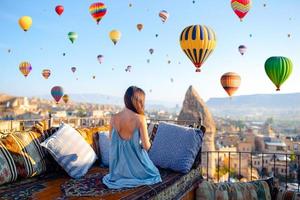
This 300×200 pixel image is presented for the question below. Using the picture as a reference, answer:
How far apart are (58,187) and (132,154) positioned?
0.62 m

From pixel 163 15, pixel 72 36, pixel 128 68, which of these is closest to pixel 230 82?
pixel 163 15

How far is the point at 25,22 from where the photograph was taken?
1157 centimetres

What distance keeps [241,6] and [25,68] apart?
10.1m

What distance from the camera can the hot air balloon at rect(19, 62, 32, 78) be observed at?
14133 millimetres

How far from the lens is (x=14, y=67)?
14836mm

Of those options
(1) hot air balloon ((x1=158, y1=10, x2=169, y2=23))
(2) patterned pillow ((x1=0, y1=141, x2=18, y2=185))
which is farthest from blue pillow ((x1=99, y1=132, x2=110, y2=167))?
(1) hot air balloon ((x1=158, y1=10, x2=169, y2=23))

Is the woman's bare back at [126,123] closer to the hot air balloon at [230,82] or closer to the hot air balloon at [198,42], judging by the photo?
the hot air balloon at [198,42]

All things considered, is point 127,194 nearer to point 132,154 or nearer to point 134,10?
point 132,154

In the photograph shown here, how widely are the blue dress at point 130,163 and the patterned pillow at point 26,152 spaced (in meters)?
0.57

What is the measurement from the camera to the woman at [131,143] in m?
2.51

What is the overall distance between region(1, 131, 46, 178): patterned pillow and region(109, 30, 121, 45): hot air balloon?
10.8 metres

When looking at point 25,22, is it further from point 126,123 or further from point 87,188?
point 87,188

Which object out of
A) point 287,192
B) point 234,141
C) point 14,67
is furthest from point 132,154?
point 234,141

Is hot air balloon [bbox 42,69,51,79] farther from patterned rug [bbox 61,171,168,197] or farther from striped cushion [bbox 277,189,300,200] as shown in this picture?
striped cushion [bbox 277,189,300,200]
